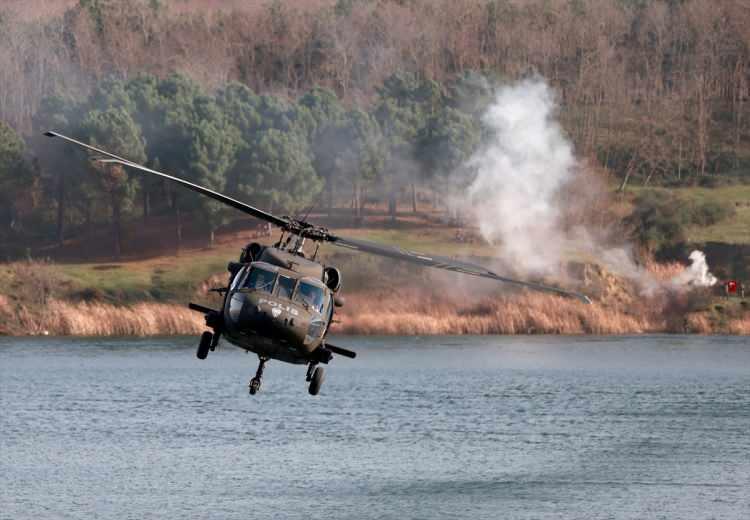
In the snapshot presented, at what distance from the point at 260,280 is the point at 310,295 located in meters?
1.64

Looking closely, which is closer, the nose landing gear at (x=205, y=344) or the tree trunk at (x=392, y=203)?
the nose landing gear at (x=205, y=344)

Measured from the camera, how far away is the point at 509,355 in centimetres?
11944

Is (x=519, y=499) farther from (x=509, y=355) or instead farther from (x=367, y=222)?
(x=367, y=222)

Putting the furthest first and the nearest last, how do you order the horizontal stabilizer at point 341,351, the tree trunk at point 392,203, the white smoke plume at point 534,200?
the tree trunk at point 392,203 → the white smoke plume at point 534,200 → the horizontal stabilizer at point 341,351

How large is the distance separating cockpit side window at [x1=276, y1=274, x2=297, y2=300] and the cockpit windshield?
0.67 ft

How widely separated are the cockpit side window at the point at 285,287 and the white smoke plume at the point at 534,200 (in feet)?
297

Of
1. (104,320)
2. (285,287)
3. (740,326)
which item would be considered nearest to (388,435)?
(285,287)

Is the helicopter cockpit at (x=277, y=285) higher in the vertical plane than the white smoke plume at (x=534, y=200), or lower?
lower

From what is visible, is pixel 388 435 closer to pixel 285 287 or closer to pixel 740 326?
pixel 285 287

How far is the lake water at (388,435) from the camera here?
60531mm

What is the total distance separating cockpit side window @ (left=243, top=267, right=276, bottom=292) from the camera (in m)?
45.1

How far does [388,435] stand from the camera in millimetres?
78062

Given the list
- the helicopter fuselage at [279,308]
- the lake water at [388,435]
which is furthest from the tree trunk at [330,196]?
the helicopter fuselage at [279,308]

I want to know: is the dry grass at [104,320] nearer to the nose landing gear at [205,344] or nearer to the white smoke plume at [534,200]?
the white smoke plume at [534,200]
